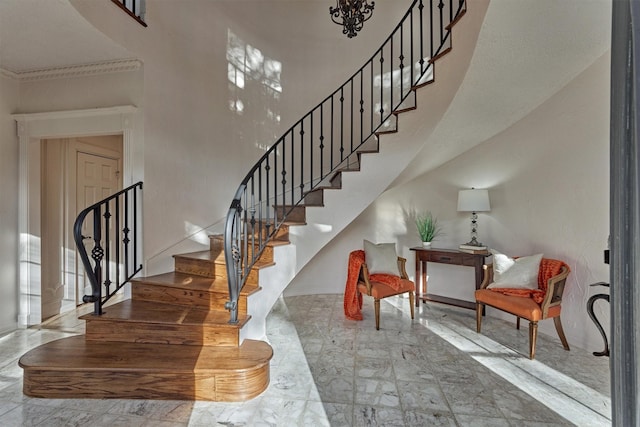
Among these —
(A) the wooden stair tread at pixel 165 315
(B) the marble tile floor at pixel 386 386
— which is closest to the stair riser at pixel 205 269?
(A) the wooden stair tread at pixel 165 315

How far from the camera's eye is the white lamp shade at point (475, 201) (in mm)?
3391

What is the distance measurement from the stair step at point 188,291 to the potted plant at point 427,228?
2279mm

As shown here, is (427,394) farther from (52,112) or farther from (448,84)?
(52,112)

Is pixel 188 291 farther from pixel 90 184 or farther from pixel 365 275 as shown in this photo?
pixel 90 184

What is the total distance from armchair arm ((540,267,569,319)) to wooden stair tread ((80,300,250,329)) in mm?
2432

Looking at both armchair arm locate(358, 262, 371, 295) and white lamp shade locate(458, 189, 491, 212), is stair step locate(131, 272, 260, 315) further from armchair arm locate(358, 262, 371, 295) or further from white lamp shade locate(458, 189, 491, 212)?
white lamp shade locate(458, 189, 491, 212)

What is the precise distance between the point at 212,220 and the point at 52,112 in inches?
72.3

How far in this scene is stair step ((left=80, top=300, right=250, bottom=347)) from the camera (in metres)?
2.23

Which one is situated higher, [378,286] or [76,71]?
[76,71]

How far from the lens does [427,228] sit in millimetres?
3887

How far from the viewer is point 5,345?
2.75 m

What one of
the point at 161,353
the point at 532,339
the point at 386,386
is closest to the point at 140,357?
the point at 161,353

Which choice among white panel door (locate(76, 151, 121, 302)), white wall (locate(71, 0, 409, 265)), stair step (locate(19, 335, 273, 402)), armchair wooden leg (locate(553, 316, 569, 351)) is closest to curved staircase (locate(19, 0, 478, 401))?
stair step (locate(19, 335, 273, 402))

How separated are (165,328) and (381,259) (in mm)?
2313
